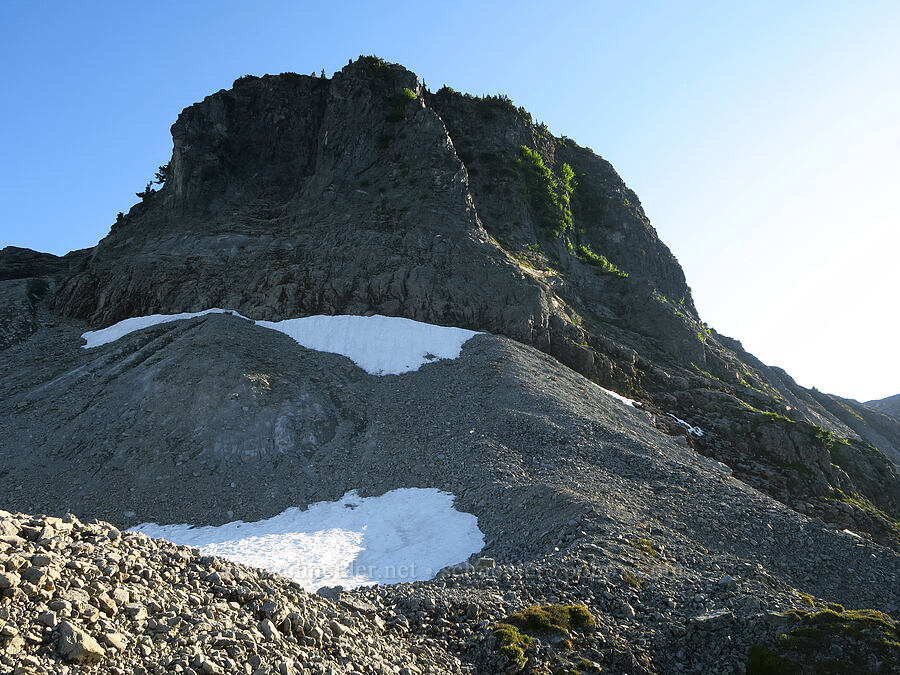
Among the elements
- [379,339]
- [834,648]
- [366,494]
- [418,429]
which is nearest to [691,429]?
[418,429]

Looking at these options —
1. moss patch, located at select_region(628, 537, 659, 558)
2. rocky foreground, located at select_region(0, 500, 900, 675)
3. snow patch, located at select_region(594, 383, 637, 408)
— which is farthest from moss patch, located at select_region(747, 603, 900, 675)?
snow patch, located at select_region(594, 383, 637, 408)

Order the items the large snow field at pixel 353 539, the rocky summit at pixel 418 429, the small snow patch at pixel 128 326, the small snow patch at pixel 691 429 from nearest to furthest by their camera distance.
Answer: the rocky summit at pixel 418 429 → the large snow field at pixel 353 539 → the small snow patch at pixel 691 429 → the small snow patch at pixel 128 326

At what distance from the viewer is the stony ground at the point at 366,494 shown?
9.58 meters

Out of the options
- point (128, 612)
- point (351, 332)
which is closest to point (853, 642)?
point (128, 612)

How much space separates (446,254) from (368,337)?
38.7 feet

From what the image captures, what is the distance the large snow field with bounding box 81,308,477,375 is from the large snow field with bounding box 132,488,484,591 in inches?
591

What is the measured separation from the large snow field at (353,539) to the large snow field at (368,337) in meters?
15.0

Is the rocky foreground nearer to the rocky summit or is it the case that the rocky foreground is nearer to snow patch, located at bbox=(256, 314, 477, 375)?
the rocky summit

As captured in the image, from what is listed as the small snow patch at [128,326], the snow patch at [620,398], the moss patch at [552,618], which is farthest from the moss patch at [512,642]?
the small snow patch at [128,326]

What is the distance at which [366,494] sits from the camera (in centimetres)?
2575

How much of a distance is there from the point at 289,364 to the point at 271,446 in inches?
345

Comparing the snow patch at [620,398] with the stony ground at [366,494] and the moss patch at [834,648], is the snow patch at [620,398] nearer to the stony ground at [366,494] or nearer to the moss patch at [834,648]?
the stony ground at [366,494]

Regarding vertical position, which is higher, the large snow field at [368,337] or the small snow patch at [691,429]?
the large snow field at [368,337]

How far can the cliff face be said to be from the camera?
133 feet
